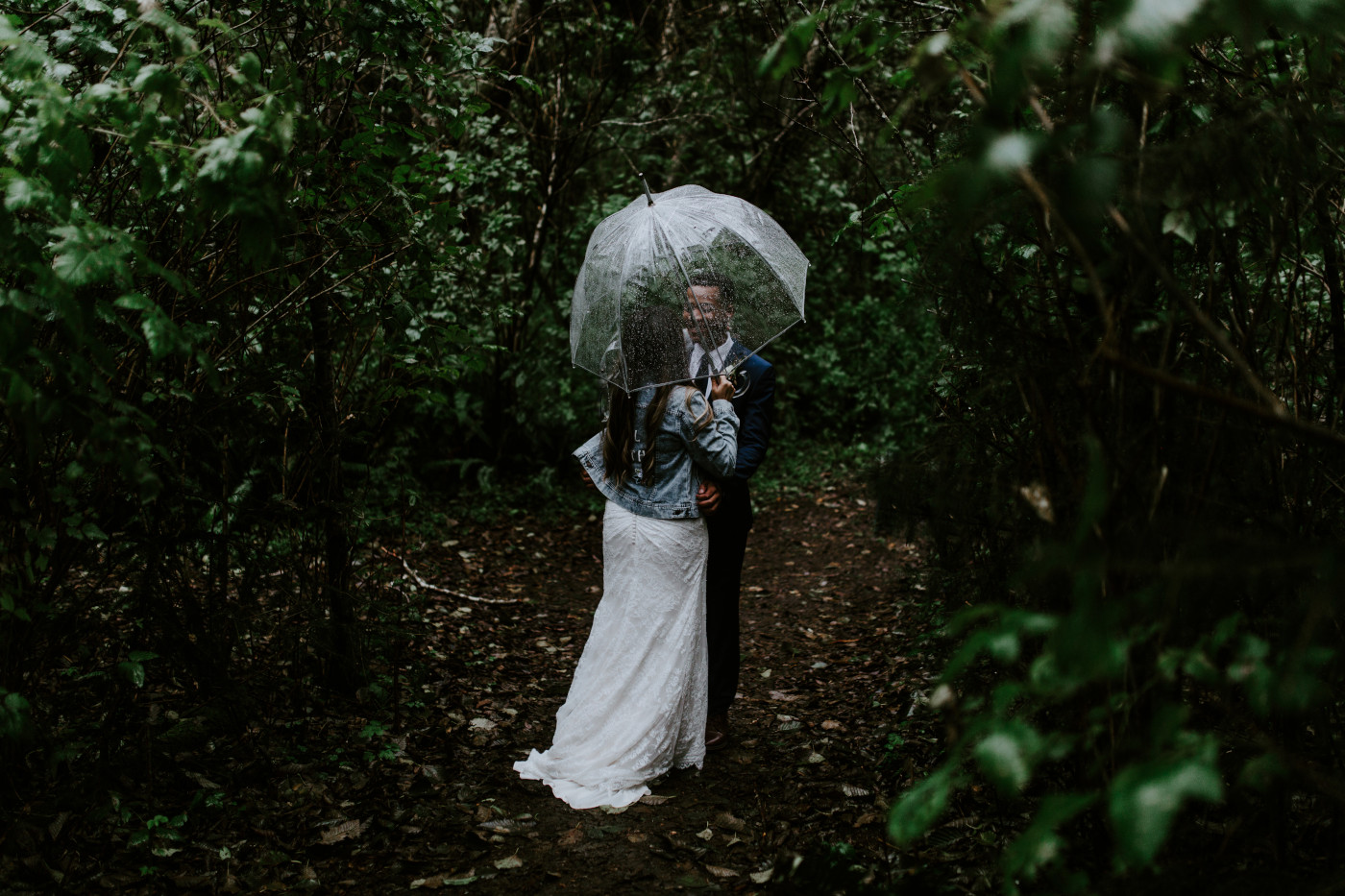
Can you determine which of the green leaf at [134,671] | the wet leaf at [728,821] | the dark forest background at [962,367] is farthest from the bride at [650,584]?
the green leaf at [134,671]

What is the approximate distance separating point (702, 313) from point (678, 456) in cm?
65

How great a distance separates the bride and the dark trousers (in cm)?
25

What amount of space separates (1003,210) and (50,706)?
3.74 metres

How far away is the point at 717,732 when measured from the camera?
4.43 m

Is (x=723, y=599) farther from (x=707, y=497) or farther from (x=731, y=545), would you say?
(x=707, y=497)

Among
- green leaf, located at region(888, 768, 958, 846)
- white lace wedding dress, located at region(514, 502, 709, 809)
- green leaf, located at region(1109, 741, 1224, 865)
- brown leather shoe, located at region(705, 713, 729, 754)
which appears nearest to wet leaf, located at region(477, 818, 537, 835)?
white lace wedding dress, located at region(514, 502, 709, 809)

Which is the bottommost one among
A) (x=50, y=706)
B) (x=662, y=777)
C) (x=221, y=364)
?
(x=662, y=777)

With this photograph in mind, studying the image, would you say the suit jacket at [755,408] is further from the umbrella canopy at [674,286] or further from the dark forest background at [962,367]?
the dark forest background at [962,367]

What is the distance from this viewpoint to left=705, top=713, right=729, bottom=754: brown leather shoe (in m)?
4.39

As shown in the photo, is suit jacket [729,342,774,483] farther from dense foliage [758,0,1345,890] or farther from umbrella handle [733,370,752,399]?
dense foliage [758,0,1345,890]

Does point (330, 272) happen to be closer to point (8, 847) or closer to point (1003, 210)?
point (8, 847)

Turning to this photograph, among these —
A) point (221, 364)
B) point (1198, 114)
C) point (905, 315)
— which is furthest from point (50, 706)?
point (1198, 114)

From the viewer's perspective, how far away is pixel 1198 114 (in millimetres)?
2307

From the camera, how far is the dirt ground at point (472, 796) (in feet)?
10.2
